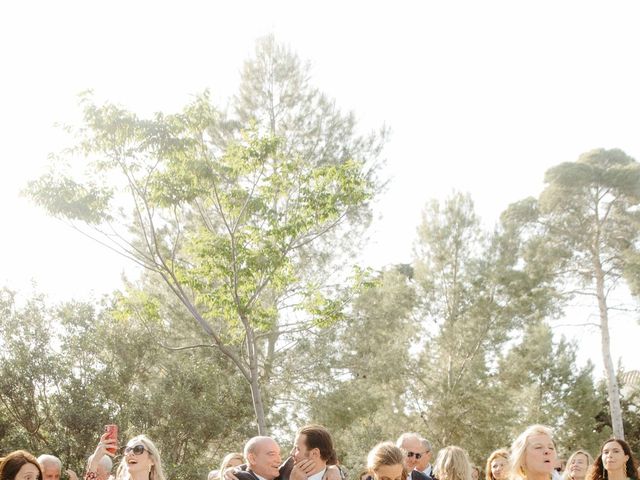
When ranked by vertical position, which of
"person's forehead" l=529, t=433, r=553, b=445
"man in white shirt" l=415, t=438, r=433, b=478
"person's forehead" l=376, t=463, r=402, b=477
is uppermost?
"person's forehead" l=529, t=433, r=553, b=445

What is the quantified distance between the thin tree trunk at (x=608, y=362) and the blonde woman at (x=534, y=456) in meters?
25.6

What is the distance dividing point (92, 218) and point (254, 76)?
1247 centimetres

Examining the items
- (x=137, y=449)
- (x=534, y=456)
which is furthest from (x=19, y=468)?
(x=534, y=456)

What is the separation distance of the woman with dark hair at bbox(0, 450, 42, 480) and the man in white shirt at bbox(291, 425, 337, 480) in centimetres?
272

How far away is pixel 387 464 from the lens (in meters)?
5.16

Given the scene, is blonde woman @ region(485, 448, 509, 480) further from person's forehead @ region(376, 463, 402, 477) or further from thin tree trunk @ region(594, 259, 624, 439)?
thin tree trunk @ region(594, 259, 624, 439)

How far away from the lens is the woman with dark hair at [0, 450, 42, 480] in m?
6.29

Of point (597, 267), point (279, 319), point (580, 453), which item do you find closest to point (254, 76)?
point (279, 319)

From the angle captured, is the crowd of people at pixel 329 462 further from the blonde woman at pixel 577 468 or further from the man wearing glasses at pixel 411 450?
the blonde woman at pixel 577 468

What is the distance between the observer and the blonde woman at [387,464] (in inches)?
203

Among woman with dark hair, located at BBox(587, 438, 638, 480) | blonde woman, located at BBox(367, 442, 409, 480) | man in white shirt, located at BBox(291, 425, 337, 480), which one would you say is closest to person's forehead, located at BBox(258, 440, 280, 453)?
man in white shirt, located at BBox(291, 425, 337, 480)

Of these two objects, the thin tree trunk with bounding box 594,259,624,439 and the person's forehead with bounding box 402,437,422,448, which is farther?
the thin tree trunk with bounding box 594,259,624,439

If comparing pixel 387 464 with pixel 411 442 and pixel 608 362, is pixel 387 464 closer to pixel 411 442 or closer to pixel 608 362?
pixel 411 442

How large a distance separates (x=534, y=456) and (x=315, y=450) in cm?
149
